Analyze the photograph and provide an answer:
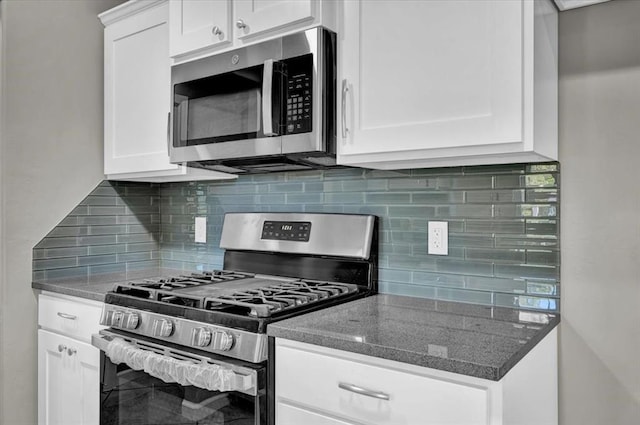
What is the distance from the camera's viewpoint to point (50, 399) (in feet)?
7.09

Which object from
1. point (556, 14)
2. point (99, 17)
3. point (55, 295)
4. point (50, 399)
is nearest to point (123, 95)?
point (99, 17)

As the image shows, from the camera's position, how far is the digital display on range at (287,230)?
2016 millimetres

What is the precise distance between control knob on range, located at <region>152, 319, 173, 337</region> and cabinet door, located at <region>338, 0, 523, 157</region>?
2.62 ft

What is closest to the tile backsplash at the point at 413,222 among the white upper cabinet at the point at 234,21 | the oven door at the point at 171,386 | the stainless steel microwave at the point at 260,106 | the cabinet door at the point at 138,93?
the stainless steel microwave at the point at 260,106

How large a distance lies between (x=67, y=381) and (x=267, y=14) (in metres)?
1.73

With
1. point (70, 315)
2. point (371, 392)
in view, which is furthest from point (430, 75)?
point (70, 315)

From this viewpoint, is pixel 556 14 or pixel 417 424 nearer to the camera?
pixel 417 424

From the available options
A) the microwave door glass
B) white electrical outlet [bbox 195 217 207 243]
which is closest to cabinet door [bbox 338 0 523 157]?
the microwave door glass

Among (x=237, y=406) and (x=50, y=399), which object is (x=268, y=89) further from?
(x=50, y=399)

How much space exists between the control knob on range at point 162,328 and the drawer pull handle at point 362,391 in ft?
2.08

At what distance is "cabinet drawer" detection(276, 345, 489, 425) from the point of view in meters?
1.07

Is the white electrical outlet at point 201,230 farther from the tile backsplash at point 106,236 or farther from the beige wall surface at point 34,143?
the beige wall surface at point 34,143

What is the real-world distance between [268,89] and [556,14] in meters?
0.96

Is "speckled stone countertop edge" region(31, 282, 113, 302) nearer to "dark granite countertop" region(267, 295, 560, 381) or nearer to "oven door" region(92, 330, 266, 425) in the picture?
"oven door" region(92, 330, 266, 425)
